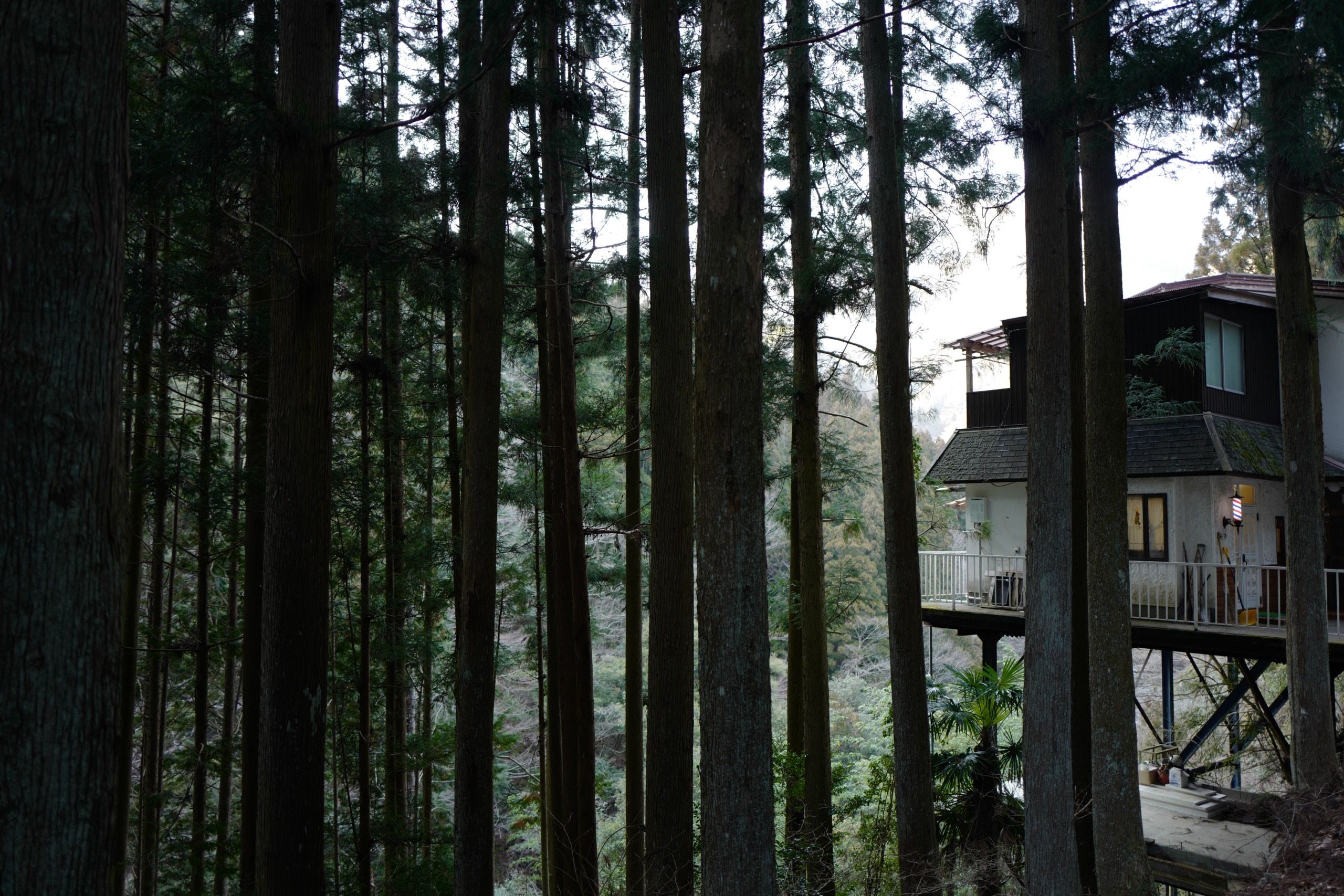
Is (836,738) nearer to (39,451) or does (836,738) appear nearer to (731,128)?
(731,128)

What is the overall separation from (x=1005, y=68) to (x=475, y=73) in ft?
16.3

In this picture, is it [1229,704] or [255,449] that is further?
[1229,704]

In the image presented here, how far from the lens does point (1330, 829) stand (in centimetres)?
818

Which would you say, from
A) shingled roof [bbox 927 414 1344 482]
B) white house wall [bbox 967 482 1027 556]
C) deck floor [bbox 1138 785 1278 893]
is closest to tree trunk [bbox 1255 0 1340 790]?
deck floor [bbox 1138 785 1278 893]

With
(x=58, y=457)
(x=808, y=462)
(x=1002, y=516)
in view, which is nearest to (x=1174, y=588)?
(x=1002, y=516)

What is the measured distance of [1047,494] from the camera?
22.5ft

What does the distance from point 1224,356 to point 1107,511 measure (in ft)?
35.0

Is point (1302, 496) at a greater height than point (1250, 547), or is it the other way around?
point (1302, 496)

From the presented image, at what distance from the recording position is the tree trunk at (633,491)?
365 inches

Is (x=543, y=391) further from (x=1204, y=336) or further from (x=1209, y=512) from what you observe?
(x=1204, y=336)

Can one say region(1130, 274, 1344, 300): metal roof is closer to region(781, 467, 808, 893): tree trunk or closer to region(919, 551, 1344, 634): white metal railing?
region(919, 551, 1344, 634): white metal railing

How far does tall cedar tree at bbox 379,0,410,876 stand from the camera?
9.45m

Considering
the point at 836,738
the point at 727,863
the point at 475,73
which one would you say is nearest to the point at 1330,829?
the point at 727,863

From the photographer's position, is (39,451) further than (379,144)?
No
